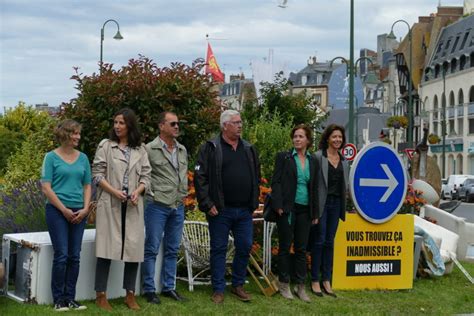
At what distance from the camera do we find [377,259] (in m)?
10.6

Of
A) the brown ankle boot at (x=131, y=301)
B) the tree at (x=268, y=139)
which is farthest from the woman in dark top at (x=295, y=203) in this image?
the tree at (x=268, y=139)

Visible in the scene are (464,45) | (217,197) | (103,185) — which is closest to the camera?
(103,185)

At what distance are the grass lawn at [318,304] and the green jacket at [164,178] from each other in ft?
3.44

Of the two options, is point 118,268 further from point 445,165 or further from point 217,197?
point 445,165

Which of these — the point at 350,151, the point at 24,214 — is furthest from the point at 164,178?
the point at 350,151

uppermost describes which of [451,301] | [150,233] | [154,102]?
[154,102]

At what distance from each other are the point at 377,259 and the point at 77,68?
5.25 meters

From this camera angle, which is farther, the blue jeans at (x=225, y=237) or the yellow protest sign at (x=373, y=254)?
the yellow protest sign at (x=373, y=254)

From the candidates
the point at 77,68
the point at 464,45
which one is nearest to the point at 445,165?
the point at 464,45

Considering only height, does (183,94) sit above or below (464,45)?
below

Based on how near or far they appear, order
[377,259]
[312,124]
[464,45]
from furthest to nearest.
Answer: [464,45]
[312,124]
[377,259]

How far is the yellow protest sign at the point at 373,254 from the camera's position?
34.1 ft

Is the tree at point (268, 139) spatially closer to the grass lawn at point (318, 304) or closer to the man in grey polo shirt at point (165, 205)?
the grass lawn at point (318, 304)

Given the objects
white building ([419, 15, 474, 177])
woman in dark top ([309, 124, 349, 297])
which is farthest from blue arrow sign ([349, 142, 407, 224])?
white building ([419, 15, 474, 177])
